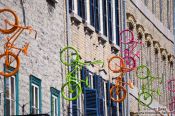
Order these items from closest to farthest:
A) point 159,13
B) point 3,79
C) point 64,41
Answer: point 3,79 → point 64,41 → point 159,13

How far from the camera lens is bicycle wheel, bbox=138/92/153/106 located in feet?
180

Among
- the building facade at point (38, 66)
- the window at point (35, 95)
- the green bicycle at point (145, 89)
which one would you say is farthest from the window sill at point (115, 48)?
the window at point (35, 95)

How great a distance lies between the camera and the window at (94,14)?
46812 millimetres

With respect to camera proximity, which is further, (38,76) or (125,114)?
(125,114)

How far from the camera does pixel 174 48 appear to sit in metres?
65.7

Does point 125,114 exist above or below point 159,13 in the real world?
below

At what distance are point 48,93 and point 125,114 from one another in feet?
43.4

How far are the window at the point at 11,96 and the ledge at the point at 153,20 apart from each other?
20456 millimetres

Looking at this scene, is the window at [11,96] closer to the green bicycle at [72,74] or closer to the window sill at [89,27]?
the green bicycle at [72,74]

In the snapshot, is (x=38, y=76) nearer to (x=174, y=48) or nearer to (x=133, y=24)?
(x=133, y=24)

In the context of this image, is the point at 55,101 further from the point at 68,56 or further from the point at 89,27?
the point at 89,27

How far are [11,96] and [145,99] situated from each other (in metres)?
20.1

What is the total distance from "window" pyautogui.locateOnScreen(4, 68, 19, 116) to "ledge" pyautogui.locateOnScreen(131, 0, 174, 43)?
805 inches

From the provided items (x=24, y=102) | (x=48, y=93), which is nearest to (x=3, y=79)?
(x=24, y=102)
